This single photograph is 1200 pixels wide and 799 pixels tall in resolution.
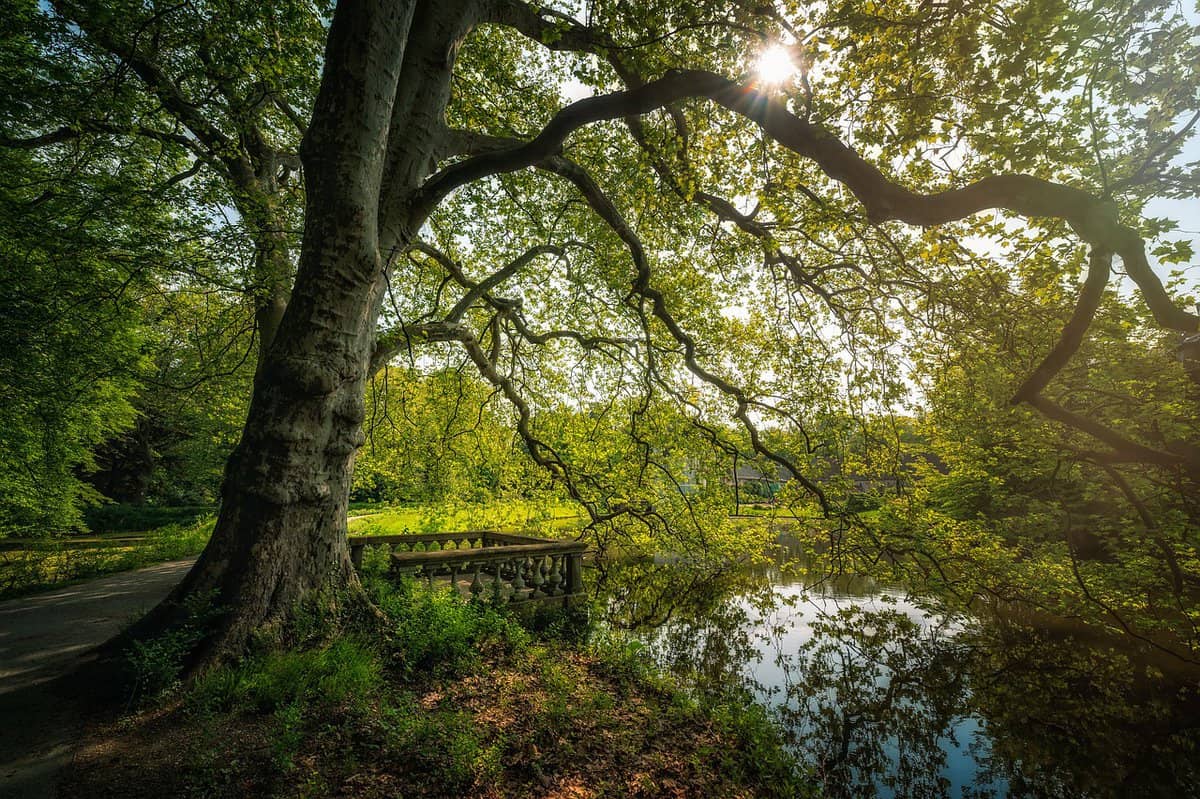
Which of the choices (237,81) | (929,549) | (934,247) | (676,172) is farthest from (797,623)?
(237,81)

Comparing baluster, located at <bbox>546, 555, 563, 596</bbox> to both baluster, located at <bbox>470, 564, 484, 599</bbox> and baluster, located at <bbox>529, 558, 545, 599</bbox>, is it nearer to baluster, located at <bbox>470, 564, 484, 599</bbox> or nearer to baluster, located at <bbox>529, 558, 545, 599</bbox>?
baluster, located at <bbox>529, 558, 545, 599</bbox>

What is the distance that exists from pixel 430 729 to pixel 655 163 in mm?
6835

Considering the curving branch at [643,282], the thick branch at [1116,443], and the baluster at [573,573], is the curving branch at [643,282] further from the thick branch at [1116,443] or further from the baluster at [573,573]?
the baluster at [573,573]

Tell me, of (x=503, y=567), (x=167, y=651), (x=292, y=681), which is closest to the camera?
(x=167, y=651)

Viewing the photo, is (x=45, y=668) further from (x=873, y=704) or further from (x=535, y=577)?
(x=873, y=704)

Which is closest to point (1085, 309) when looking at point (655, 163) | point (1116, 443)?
point (1116, 443)

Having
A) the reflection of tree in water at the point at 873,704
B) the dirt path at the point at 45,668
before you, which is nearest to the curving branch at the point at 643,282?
the reflection of tree in water at the point at 873,704

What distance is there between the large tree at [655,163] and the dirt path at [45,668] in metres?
0.78

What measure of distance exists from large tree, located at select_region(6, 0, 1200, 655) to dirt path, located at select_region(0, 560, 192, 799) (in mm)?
781

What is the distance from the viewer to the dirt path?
2.65 m

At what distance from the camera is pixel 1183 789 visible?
5.30 metres

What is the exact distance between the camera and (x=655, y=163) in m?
6.40

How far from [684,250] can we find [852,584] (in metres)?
12.4

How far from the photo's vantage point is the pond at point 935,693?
18.0ft
